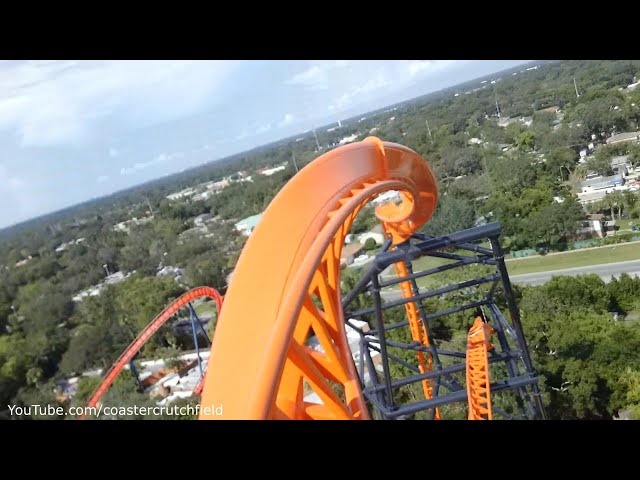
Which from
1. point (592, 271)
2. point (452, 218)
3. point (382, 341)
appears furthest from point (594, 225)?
point (382, 341)

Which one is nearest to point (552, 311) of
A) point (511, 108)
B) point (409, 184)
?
point (409, 184)

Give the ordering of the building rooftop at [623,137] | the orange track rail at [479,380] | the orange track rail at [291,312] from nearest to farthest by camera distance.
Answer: the orange track rail at [291,312], the orange track rail at [479,380], the building rooftop at [623,137]

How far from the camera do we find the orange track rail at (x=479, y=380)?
13.5ft

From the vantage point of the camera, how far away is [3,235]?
1147 inches

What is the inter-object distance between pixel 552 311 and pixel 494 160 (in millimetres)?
16032

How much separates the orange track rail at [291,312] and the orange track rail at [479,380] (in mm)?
1861

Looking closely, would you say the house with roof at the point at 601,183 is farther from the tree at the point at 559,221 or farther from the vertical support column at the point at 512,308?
the vertical support column at the point at 512,308

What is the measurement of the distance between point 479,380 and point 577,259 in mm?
11465

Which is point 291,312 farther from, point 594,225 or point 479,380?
point 594,225

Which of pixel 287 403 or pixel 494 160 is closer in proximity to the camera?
pixel 287 403

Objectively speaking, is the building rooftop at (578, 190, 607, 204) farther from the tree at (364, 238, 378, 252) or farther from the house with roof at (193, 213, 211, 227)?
the house with roof at (193, 213, 211, 227)

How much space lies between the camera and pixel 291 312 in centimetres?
169

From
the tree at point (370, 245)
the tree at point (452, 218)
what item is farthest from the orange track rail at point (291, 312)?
the tree at point (370, 245)
